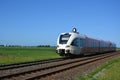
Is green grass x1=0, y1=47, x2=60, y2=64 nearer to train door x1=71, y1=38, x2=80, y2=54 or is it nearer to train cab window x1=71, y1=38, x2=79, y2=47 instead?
train door x1=71, y1=38, x2=80, y2=54

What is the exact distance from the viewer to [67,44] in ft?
105

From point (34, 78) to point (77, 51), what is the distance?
20.8 m

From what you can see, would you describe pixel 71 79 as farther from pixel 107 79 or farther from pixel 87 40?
pixel 87 40

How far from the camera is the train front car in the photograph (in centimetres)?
3198

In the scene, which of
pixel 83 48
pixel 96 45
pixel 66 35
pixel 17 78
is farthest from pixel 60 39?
pixel 17 78

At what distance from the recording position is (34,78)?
13000mm

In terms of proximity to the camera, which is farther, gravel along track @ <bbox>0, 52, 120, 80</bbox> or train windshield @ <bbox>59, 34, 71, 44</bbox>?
train windshield @ <bbox>59, 34, 71, 44</bbox>

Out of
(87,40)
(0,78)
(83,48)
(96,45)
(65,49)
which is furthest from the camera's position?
(96,45)

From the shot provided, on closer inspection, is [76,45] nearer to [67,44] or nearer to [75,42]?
[75,42]

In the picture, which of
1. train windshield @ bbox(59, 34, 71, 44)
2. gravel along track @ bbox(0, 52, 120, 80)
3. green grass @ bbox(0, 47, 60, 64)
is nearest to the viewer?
gravel along track @ bbox(0, 52, 120, 80)

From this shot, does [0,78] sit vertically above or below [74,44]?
below

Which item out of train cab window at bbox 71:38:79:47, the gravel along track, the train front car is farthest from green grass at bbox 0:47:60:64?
the gravel along track

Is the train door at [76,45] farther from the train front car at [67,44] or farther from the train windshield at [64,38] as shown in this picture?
the train windshield at [64,38]

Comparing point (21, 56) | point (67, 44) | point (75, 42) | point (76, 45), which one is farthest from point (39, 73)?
point (21, 56)
